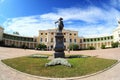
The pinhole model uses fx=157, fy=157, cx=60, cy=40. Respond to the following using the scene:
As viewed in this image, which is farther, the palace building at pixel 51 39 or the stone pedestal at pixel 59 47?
the palace building at pixel 51 39

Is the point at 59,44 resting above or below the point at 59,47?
above

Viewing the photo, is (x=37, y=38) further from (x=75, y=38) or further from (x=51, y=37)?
(x=75, y=38)

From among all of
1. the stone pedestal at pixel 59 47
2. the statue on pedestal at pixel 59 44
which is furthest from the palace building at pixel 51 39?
the stone pedestal at pixel 59 47

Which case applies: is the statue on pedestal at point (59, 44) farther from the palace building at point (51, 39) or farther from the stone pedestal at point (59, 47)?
the palace building at point (51, 39)

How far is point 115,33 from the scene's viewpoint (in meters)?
77.6

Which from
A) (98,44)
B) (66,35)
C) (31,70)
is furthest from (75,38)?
(31,70)

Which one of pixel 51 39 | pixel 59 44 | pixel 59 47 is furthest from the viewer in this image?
pixel 51 39

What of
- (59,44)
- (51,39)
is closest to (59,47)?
(59,44)

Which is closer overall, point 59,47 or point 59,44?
point 59,47

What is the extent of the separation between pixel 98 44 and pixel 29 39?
3933 centimetres

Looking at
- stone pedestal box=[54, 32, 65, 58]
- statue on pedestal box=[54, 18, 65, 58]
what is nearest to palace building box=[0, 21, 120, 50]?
statue on pedestal box=[54, 18, 65, 58]

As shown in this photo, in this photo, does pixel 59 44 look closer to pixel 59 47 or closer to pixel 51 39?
pixel 59 47

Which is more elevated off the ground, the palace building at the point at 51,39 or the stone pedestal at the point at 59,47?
the palace building at the point at 51,39

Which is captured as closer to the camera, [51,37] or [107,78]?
[107,78]
